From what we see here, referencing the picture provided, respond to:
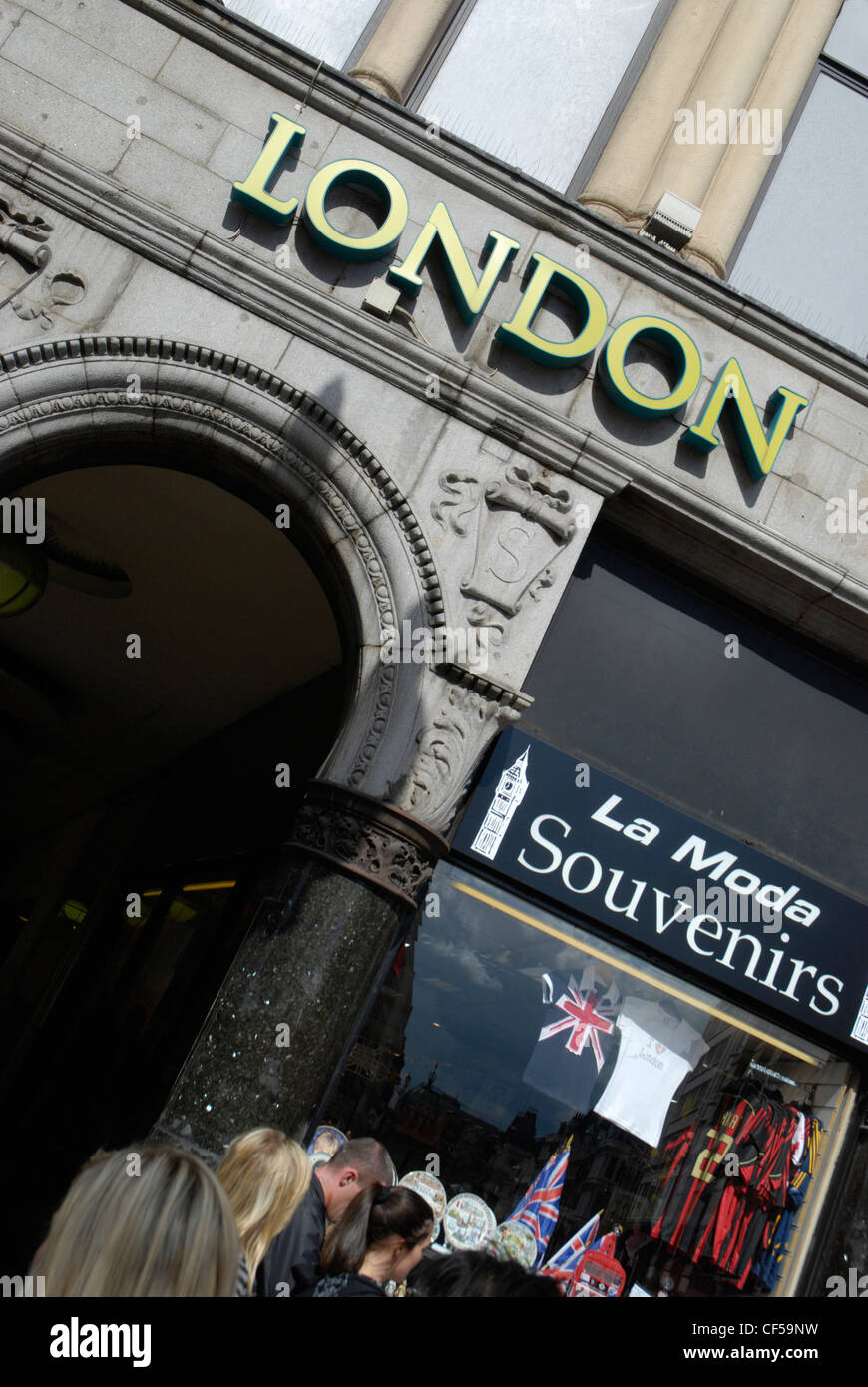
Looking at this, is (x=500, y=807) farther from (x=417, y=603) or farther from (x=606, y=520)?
(x=606, y=520)

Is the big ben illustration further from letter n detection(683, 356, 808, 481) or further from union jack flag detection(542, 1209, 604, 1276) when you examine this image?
letter n detection(683, 356, 808, 481)

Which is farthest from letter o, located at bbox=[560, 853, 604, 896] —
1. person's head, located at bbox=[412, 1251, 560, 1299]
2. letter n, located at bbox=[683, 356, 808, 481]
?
letter n, located at bbox=[683, 356, 808, 481]

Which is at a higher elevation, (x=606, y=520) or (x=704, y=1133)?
(x=606, y=520)

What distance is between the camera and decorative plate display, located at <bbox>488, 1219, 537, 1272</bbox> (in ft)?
16.3

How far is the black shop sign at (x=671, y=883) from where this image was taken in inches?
208

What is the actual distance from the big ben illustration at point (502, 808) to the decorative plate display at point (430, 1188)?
1523 mm

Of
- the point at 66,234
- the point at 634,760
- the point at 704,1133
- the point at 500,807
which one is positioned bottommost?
the point at 704,1133

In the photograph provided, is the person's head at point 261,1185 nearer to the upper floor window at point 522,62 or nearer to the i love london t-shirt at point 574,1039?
the i love london t-shirt at point 574,1039

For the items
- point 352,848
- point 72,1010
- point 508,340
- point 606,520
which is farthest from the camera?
point 72,1010

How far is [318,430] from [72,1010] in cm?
695

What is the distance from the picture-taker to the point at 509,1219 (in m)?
5.04

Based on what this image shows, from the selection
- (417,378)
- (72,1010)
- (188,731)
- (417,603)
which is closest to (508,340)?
(417,378)

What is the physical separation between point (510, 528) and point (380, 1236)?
3.29m

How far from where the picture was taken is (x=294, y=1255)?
3438mm
